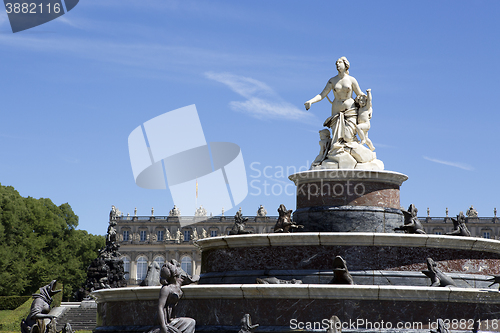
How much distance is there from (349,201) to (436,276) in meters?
3.70

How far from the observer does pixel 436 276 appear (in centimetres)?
1329

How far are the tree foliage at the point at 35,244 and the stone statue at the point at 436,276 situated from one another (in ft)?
149

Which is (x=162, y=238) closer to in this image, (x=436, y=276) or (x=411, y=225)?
(x=411, y=225)

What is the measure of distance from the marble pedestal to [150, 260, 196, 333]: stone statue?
246 inches

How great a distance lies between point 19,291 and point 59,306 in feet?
54.0

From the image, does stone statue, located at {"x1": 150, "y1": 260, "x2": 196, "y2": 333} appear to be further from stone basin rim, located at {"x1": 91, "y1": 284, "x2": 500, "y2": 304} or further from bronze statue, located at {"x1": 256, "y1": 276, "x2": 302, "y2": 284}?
bronze statue, located at {"x1": 256, "y1": 276, "x2": 302, "y2": 284}

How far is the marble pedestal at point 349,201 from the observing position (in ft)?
53.6

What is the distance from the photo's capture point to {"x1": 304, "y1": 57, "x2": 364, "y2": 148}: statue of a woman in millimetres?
17859

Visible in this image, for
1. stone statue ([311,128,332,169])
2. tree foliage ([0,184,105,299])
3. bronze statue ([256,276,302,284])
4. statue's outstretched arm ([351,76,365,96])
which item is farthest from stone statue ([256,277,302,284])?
tree foliage ([0,184,105,299])

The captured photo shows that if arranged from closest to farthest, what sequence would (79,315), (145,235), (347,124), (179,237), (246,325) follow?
(246,325)
(347,124)
(79,315)
(179,237)
(145,235)

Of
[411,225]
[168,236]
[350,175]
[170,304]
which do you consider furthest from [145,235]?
[170,304]

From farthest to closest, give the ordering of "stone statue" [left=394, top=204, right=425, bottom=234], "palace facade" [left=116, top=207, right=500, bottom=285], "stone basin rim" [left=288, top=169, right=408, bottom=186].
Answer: "palace facade" [left=116, top=207, right=500, bottom=285], "stone basin rim" [left=288, top=169, right=408, bottom=186], "stone statue" [left=394, top=204, right=425, bottom=234]

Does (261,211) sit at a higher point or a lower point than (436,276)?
higher

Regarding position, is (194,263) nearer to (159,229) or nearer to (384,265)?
(159,229)
